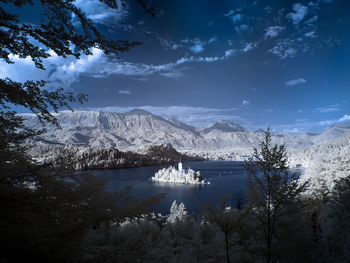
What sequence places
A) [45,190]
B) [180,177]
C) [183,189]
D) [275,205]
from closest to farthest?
[45,190] → [275,205] → [183,189] → [180,177]

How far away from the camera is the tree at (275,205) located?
15.4ft

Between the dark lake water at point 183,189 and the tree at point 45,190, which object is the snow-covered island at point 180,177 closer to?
the dark lake water at point 183,189

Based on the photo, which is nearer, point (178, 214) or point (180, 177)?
point (178, 214)

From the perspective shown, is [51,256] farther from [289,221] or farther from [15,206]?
→ [289,221]

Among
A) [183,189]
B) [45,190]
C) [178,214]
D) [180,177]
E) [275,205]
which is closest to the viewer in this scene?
[45,190]

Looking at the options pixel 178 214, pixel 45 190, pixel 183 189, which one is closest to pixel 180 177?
pixel 183 189

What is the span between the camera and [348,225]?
20.4 feet

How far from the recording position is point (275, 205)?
16.2 feet

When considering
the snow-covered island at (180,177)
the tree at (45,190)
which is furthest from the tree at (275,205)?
the snow-covered island at (180,177)

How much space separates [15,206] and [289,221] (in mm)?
5595

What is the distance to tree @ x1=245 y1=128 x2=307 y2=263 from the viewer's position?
15.4 ft

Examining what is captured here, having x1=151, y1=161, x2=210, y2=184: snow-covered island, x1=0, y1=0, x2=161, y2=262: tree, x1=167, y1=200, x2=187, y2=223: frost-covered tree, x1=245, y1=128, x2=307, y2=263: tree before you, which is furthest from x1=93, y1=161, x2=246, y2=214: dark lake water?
x1=0, y1=0, x2=161, y2=262: tree

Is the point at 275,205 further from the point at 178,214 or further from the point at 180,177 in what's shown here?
the point at 180,177

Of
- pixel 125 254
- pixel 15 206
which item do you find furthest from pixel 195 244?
pixel 15 206
